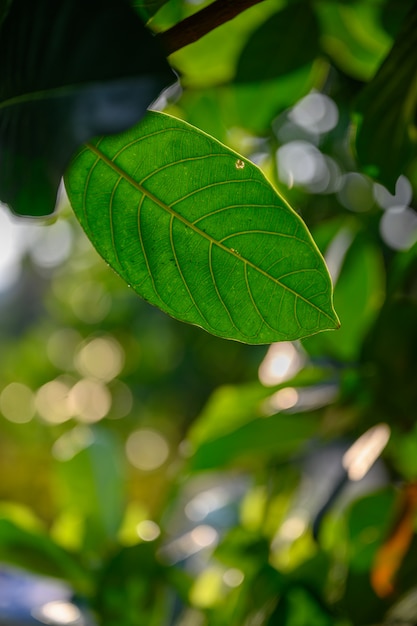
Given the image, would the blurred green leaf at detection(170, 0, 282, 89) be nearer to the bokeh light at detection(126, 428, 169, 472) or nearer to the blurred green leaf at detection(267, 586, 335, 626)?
the blurred green leaf at detection(267, 586, 335, 626)

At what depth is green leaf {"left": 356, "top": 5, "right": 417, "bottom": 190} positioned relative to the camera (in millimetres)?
476

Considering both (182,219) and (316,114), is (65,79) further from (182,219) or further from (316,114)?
(316,114)

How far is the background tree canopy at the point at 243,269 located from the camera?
1.00 ft

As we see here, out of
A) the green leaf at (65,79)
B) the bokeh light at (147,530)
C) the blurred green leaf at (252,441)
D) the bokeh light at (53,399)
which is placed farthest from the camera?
the bokeh light at (53,399)

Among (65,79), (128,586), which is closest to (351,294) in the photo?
(128,586)

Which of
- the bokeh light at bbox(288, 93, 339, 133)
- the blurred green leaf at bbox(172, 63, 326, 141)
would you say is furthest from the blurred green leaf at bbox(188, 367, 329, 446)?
the bokeh light at bbox(288, 93, 339, 133)

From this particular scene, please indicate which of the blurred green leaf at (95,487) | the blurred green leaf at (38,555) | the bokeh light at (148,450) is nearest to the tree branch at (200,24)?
the blurred green leaf at (38,555)

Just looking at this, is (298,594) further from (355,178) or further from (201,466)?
(355,178)

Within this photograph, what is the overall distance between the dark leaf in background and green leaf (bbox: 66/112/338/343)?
309mm

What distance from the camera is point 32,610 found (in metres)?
0.75

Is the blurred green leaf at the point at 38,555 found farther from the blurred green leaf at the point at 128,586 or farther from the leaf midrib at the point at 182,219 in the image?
the leaf midrib at the point at 182,219

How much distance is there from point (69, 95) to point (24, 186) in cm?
6

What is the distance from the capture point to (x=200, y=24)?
315 millimetres

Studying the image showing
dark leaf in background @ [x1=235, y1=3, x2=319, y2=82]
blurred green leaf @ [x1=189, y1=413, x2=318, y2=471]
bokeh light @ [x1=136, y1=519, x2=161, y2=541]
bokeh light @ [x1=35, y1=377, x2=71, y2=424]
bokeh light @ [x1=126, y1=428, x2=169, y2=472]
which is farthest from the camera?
bokeh light @ [x1=126, y1=428, x2=169, y2=472]
